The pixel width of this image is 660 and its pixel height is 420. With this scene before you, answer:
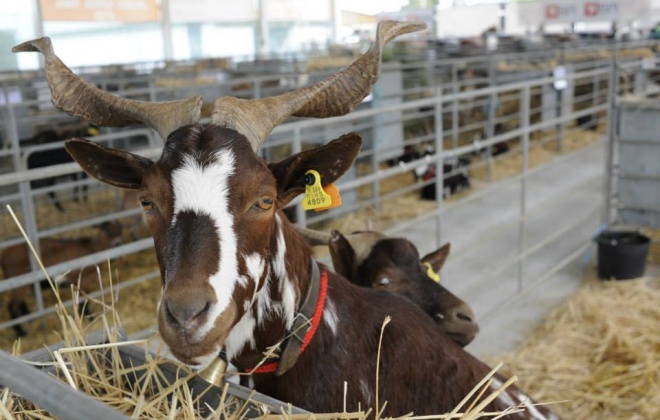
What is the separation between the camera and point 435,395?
2.55 meters

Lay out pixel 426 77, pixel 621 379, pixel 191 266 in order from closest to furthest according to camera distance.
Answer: pixel 191 266 < pixel 621 379 < pixel 426 77

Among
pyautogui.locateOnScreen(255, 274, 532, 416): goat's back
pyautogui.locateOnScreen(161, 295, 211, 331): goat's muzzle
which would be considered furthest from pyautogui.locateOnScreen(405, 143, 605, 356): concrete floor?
pyautogui.locateOnScreen(161, 295, 211, 331): goat's muzzle

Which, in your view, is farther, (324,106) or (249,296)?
(324,106)

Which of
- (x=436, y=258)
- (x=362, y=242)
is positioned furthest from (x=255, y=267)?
(x=436, y=258)

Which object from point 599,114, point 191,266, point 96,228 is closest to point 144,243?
point 191,266

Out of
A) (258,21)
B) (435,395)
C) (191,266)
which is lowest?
(435,395)

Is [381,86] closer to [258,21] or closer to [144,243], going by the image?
[144,243]

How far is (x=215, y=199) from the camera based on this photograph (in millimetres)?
1930

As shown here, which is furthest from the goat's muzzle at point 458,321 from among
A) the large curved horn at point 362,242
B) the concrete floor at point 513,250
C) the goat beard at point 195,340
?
the concrete floor at point 513,250

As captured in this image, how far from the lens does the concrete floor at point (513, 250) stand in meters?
5.58

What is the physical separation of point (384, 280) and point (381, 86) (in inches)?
265

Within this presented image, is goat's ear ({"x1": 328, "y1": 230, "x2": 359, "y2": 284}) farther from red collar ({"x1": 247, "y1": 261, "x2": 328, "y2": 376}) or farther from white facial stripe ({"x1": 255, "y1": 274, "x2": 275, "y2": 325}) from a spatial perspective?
white facial stripe ({"x1": 255, "y1": 274, "x2": 275, "y2": 325})

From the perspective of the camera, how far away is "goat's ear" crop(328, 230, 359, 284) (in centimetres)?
331

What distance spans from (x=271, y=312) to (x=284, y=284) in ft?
0.33
